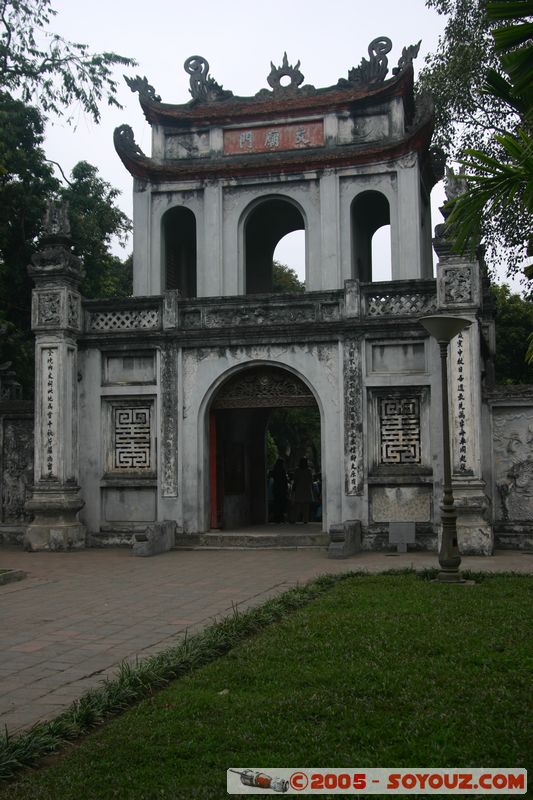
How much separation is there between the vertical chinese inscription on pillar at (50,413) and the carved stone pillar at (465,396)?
267 inches

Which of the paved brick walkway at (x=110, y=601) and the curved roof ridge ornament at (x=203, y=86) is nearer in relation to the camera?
the paved brick walkway at (x=110, y=601)

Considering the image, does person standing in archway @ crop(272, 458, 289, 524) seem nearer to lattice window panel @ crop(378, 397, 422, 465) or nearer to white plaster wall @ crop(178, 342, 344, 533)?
white plaster wall @ crop(178, 342, 344, 533)

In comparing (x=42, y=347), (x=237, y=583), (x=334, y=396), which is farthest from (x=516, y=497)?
(x=42, y=347)

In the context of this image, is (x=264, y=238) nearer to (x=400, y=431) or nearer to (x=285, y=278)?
(x=400, y=431)

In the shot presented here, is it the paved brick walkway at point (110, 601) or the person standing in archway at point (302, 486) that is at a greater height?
the person standing in archway at point (302, 486)

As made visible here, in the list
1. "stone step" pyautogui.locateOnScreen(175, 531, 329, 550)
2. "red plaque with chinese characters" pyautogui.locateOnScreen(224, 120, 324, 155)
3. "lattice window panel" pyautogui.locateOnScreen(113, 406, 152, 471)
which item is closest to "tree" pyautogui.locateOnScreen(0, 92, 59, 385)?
"lattice window panel" pyautogui.locateOnScreen(113, 406, 152, 471)

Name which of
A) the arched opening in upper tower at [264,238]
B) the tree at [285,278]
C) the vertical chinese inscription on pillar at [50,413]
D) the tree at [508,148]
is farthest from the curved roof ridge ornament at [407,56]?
the tree at [285,278]

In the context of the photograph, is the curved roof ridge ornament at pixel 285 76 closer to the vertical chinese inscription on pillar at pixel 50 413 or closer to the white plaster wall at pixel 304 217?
the white plaster wall at pixel 304 217

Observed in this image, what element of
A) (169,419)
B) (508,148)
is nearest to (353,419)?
(169,419)

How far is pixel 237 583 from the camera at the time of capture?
10586mm

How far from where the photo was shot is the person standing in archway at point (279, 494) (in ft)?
66.8

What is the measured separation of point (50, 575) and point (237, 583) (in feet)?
9.22

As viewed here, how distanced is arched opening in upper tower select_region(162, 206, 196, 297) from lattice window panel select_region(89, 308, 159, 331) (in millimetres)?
2599

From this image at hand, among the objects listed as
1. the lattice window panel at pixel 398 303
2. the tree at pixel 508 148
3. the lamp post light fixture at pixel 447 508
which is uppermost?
the lattice window panel at pixel 398 303
